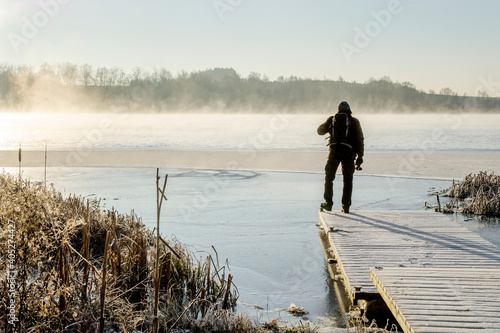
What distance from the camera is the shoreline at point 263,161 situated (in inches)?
617

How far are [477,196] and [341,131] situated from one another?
300 cm

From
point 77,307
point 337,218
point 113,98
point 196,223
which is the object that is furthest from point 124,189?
point 113,98

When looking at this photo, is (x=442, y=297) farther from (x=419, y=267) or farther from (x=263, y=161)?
(x=263, y=161)

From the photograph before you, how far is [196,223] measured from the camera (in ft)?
26.3

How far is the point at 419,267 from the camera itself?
4863 millimetres

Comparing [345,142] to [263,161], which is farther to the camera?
[263,161]

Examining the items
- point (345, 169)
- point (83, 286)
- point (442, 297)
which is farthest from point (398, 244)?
point (83, 286)

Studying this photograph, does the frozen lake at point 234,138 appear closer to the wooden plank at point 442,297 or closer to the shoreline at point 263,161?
the shoreline at point 263,161

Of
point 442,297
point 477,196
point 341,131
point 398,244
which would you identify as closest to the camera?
point 442,297

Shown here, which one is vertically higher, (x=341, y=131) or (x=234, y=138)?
(x=341, y=131)

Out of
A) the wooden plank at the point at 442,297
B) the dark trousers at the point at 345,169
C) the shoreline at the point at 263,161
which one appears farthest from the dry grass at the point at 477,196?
the wooden plank at the point at 442,297

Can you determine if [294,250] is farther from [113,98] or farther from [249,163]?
[113,98]

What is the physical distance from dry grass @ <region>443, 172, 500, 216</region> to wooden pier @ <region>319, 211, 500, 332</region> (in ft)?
5.76

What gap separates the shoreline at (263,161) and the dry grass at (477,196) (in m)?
3.80
